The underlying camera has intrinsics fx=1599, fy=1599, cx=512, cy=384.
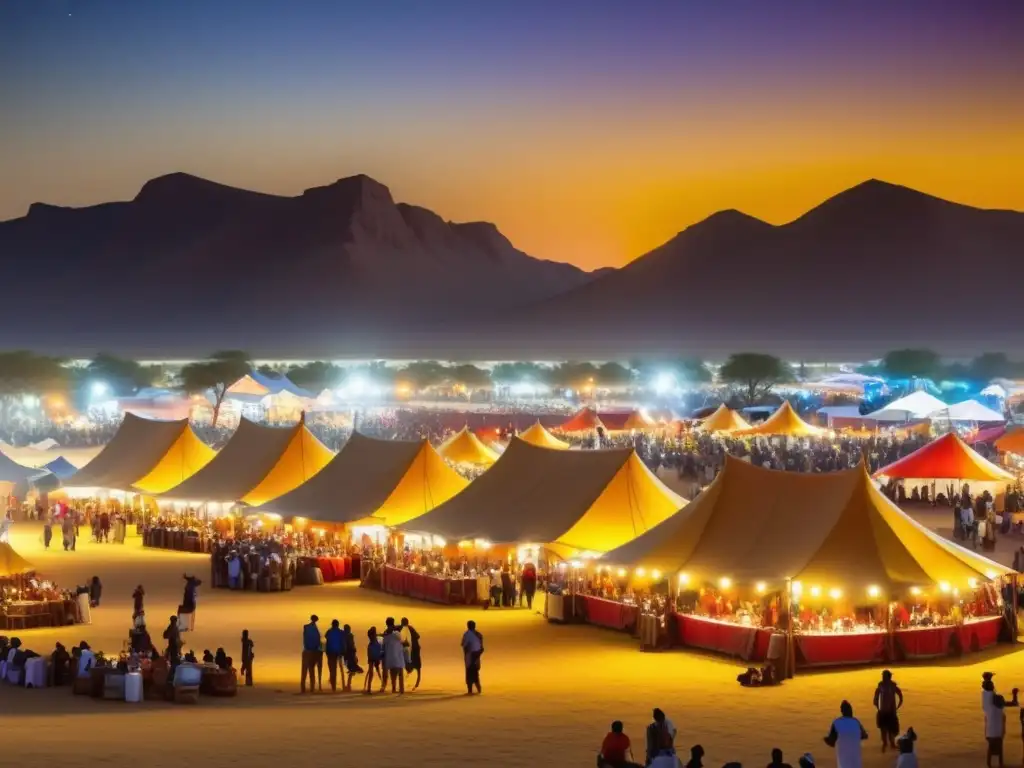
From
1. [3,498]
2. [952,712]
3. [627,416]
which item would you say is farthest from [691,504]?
[627,416]

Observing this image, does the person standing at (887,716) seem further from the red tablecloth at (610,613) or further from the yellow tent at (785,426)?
the yellow tent at (785,426)

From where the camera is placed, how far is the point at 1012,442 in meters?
49.0

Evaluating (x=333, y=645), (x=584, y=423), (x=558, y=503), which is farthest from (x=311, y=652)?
(x=584, y=423)

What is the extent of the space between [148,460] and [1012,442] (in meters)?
25.8

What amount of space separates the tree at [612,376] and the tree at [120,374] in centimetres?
4373

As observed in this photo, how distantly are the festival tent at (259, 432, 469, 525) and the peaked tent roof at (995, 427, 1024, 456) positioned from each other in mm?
22193

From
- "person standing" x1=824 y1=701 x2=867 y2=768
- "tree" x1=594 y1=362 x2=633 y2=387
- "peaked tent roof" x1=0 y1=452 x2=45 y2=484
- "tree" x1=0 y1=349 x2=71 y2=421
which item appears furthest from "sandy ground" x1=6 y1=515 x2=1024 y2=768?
"tree" x1=594 y1=362 x2=633 y2=387

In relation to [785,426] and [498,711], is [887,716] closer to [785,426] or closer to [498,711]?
[498,711]

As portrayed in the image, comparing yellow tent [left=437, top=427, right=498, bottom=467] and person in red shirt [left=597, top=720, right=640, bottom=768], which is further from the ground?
yellow tent [left=437, top=427, right=498, bottom=467]

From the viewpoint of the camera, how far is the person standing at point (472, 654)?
19.0 meters

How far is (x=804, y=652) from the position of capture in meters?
21.1

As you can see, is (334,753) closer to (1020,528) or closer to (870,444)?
(1020,528)

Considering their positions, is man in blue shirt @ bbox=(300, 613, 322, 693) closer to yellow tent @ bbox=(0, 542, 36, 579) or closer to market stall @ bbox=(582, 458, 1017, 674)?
market stall @ bbox=(582, 458, 1017, 674)

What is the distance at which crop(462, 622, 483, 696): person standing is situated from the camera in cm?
1900
